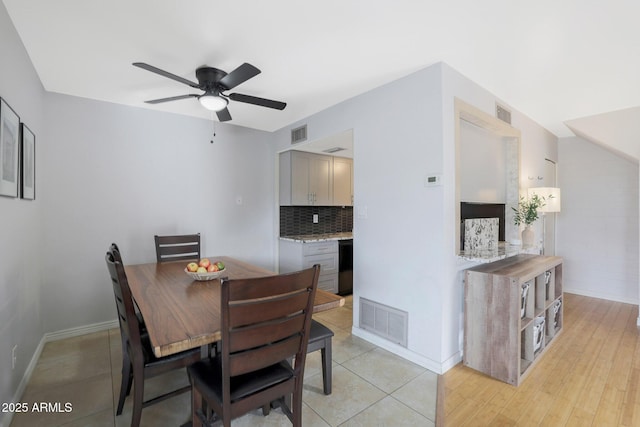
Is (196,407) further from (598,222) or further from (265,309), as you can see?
(598,222)

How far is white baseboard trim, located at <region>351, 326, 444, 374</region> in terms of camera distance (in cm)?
230

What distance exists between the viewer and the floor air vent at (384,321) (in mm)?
2510

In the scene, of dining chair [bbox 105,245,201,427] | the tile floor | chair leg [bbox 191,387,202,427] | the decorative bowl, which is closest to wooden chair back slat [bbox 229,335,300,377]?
chair leg [bbox 191,387,202,427]

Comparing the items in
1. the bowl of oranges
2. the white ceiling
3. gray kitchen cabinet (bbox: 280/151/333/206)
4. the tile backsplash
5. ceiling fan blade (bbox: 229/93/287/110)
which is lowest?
the bowl of oranges

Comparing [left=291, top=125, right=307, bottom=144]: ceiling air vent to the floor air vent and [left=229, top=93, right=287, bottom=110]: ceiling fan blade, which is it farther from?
the floor air vent

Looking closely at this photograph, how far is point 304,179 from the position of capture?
4266mm

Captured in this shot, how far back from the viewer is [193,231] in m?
3.63

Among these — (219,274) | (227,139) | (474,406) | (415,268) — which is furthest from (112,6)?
(474,406)

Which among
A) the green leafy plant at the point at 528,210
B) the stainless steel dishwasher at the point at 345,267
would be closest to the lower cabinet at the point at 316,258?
the stainless steel dishwasher at the point at 345,267

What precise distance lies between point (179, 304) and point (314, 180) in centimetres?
303

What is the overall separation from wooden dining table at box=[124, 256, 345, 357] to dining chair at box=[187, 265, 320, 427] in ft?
0.47

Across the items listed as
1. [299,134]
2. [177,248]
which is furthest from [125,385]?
[299,134]

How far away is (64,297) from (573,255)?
6.63 m

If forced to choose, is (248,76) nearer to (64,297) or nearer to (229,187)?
(229,187)
